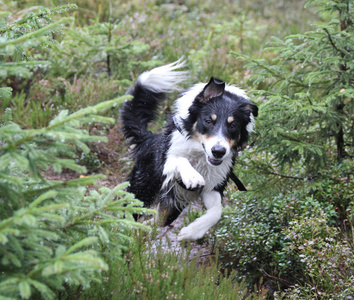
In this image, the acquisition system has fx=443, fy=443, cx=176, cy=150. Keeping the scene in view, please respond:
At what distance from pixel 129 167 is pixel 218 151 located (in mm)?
2522

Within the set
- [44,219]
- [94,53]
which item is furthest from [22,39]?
[94,53]

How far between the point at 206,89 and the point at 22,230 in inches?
110

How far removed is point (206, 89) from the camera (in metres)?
4.39

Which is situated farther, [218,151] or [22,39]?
[218,151]

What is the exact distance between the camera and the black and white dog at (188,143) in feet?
13.5

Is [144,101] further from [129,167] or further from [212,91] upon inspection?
[129,167]

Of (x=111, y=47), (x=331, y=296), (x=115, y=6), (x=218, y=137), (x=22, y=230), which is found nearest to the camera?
(x=22, y=230)

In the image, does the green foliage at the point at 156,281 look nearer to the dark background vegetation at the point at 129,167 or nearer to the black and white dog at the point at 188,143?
the dark background vegetation at the point at 129,167

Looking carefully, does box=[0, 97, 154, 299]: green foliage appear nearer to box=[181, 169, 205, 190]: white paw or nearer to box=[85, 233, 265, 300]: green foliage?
box=[85, 233, 265, 300]: green foliage

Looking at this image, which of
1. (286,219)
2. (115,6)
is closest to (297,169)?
(286,219)

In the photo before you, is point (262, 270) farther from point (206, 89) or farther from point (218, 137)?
point (206, 89)

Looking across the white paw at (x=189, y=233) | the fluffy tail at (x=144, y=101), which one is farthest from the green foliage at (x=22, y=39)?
the fluffy tail at (x=144, y=101)

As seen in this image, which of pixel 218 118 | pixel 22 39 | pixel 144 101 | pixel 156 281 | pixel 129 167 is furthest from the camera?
pixel 129 167

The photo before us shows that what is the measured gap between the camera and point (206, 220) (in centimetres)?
406
